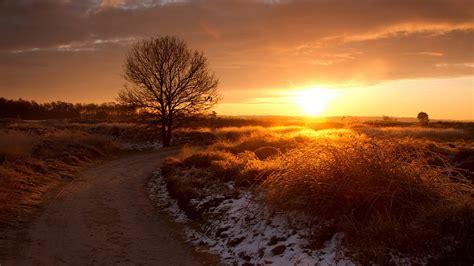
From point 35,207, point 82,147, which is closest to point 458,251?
point 35,207

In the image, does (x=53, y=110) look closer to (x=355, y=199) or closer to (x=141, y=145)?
(x=141, y=145)

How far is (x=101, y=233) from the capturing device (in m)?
10.0

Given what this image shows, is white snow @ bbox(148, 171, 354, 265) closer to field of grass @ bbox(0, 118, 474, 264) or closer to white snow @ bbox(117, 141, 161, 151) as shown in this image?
field of grass @ bbox(0, 118, 474, 264)

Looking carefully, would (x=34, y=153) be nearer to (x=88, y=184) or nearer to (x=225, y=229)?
(x=88, y=184)

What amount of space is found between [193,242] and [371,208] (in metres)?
4.36

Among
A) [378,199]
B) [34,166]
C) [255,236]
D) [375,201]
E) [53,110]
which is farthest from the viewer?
[53,110]

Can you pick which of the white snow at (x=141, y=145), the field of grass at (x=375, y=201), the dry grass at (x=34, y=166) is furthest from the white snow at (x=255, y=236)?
the white snow at (x=141, y=145)

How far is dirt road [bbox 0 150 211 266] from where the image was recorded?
8.38m

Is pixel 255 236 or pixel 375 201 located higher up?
pixel 375 201

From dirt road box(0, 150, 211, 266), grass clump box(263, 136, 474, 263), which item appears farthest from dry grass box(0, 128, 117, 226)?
grass clump box(263, 136, 474, 263)

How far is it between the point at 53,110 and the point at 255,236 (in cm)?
12155

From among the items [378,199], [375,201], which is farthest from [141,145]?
[375,201]

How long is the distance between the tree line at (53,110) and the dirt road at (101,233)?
7824 cm

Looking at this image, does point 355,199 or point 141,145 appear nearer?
point 355,199
